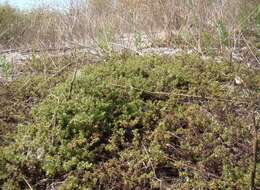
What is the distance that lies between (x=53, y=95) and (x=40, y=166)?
725mm

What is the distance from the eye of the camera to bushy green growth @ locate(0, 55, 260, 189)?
295cm

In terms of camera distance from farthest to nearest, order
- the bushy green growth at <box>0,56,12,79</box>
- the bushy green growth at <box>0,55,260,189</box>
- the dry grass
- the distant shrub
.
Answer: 1. the distant shrub
2. the dry grass
3. the bushy green growth at <box>0,56,12,79</box>
4. the bushy green growth at <box>0,55,260,189</box>

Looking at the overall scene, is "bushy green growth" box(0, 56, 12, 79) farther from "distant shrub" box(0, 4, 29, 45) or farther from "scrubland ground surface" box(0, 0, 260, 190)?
"distant shrub" box(0, 4, 29, 45)

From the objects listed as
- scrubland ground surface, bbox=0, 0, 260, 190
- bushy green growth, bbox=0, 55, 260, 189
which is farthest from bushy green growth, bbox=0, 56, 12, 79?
bushy green growth, bbox=0, 55, 260, 189

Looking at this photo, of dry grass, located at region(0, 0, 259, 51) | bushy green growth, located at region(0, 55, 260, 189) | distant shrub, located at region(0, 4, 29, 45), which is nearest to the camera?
bushy green growth, located at region(0, 55, 260, 189)

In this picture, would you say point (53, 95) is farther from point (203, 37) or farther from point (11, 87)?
point (203, 37)

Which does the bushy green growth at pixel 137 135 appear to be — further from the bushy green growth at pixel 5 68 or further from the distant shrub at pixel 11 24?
the distant shrub at pixel 11 24

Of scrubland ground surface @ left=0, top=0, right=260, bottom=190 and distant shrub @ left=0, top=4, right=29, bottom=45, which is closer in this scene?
scrubland ground surface @ left=0, top=0, right=260, bottom=190

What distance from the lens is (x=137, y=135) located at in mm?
3271

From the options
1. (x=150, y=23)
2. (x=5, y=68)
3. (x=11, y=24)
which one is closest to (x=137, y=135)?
(x=5, y=68)

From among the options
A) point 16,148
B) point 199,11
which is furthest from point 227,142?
point 199,11

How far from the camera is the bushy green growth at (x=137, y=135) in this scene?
295cm

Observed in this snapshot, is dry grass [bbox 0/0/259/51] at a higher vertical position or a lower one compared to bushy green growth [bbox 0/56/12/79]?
higher

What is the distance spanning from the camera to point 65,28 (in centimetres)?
629
